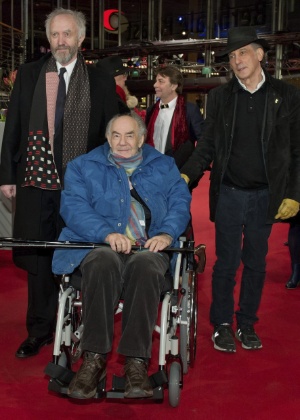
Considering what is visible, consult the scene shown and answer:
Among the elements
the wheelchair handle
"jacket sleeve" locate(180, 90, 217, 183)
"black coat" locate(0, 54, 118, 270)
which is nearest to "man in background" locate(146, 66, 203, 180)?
"jacket sleeve" locate(180, 90, 217, 183)

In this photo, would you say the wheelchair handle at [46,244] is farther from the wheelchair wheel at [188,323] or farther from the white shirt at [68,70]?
the white shirt at [68,70]

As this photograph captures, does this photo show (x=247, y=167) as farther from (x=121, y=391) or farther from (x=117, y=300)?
(x=121, y=391)

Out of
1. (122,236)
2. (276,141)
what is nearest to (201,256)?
(122,236)

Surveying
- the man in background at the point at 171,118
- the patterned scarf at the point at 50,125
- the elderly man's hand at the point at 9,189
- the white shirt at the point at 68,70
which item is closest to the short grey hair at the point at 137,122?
the patterned scarf at the point at 50,125

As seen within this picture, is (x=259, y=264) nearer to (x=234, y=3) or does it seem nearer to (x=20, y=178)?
(x=20, y=178)

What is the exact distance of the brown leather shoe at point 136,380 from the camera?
238 cm

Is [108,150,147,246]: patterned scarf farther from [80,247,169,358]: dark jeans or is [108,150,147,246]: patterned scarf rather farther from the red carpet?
the red carpet

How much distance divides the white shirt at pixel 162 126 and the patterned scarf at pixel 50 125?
1560 millimetres

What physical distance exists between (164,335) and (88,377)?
0.33 metres

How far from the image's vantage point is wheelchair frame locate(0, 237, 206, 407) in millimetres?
2455

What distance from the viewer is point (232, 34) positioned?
3.27 m

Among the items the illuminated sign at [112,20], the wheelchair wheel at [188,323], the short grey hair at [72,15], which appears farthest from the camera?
the illuminated sign at [112,20]

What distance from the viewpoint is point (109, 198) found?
9.36 ft

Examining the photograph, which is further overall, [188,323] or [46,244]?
[188,323]
